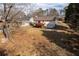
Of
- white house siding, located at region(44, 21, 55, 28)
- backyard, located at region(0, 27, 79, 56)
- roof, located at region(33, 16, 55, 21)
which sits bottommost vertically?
backyard, located at region(0, 27, 79, 56)

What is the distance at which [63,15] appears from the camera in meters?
2.98

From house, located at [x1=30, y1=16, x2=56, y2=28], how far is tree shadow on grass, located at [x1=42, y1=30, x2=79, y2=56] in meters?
0.08

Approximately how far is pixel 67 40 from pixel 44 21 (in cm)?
32

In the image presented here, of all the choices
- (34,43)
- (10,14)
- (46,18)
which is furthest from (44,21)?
(10,14)

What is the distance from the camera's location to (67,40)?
9.81 ft

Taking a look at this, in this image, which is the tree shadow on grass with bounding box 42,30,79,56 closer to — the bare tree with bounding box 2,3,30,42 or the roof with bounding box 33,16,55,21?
the roof with bounding box 33,16,55,21

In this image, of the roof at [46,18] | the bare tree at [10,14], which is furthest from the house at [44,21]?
the bare tree at [10,14]

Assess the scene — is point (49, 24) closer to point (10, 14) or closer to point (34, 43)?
point (34, 43)

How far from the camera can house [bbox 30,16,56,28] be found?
117 inches

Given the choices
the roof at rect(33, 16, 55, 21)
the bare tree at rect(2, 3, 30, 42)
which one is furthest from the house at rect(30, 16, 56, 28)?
the bare tree at rect(2, 3, 30, 42)

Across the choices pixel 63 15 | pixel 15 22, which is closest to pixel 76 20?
pixel 63 15

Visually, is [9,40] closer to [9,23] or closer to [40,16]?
[9,23]

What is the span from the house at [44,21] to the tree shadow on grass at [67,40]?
8cm

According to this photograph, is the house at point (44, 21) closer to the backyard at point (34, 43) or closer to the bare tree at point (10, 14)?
the backyard at point (34, 43)
